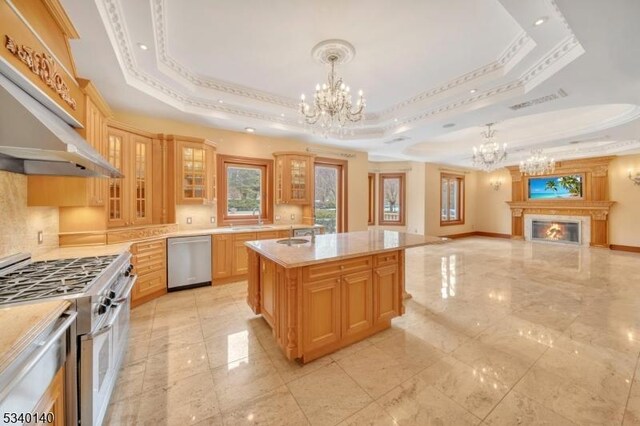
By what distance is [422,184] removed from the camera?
28.5 feet

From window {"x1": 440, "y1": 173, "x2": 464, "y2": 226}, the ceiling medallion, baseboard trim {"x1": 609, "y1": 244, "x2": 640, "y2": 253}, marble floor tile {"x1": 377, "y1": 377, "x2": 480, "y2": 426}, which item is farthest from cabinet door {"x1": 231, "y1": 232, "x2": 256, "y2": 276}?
baseboard trim {"x1": 609, "y1": 244, "x2": 640, "y2": 253}

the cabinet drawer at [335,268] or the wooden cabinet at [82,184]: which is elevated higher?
the wooden cabinet at [82,184]

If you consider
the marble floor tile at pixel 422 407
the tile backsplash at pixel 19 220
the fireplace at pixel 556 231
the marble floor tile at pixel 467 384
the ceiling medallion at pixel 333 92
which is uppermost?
the ceiling medallion at pixel 333 92

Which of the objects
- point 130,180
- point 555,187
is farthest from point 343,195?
point 555,187

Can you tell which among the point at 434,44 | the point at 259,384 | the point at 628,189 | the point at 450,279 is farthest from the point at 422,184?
the point at 259,384

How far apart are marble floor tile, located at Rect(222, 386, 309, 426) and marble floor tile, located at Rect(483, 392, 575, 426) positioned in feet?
4.11

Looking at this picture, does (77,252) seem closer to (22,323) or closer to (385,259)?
(22,323)

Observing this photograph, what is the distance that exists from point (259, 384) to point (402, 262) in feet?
6.12

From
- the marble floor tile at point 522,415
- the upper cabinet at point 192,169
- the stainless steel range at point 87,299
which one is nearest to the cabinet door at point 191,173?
the upper cabinet at point 192,169

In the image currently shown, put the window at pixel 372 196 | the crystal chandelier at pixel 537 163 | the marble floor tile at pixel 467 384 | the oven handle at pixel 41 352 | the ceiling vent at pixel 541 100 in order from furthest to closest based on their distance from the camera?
the window at pixel 372 196 → the crystal chandelier at pixel 537 163 → the ceiling vent at pixel 541 100 → the marble floor tile at pixel 467 384 → the oven handle at pixel 41 352

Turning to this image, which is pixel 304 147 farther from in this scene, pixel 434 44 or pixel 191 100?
pixel 434 44

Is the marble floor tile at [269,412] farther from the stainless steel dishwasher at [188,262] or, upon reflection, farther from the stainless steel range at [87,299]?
the stainless steel dishwasher at [188,262]

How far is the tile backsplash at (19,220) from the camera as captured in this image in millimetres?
1913

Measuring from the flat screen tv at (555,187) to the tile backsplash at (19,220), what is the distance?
1238cm
